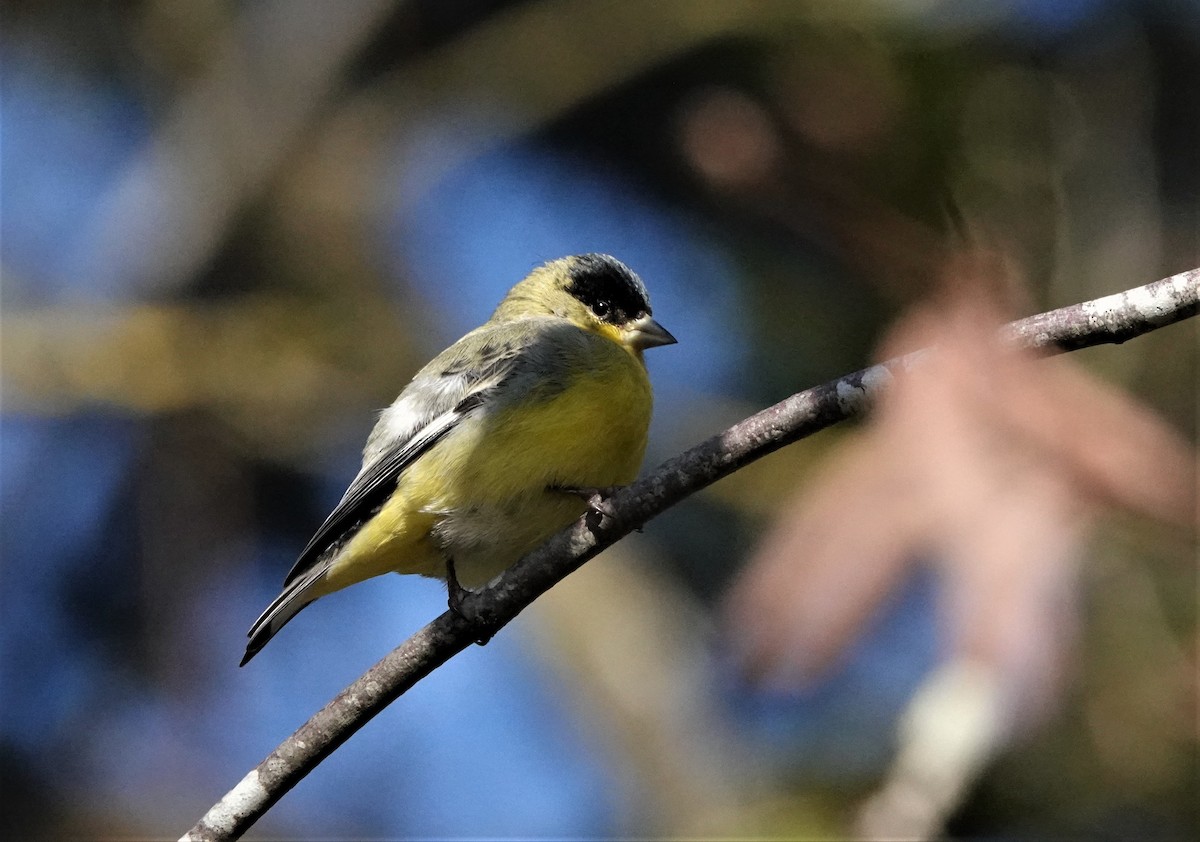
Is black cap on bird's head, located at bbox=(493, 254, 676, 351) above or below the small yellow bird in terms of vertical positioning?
above

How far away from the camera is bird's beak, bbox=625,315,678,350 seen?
17.5 feet

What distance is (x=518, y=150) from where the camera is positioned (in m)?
10.9

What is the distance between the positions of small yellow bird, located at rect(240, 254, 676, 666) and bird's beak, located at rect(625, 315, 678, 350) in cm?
23

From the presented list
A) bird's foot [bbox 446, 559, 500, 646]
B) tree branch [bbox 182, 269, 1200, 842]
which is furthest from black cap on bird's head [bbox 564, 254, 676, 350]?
tree branch [bbox 182, 269, 1200, 842]

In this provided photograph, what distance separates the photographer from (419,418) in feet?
16.5

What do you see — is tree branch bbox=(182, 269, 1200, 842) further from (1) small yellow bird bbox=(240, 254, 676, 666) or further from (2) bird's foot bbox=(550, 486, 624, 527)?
(1) small yellow bird bbox=(240, 254, 676, 666)

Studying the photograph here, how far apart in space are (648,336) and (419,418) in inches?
40.3

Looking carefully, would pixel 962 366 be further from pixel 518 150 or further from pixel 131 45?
pixel 131 45

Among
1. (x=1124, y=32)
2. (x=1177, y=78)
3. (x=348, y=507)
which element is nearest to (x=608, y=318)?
(x=348, y=507)

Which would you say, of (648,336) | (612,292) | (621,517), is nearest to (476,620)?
(621,517)

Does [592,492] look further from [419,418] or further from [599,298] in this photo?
[599,298]

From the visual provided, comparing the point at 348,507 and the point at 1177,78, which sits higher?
the point at 1177,78

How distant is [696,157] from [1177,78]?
6.94 meters

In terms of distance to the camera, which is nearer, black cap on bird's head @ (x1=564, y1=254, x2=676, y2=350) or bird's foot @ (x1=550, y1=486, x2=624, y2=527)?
bird's foot @ (x1=550, y1=486, x2=624, y2=527)
